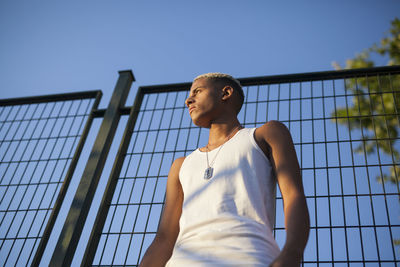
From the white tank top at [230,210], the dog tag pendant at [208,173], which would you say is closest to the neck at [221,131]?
the white tank top at [230,210]

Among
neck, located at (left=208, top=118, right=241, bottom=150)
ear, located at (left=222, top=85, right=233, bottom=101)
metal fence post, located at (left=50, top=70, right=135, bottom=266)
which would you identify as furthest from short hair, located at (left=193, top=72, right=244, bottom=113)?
metal fence post, located at (left=50, top=70, right=135, bottom=266)

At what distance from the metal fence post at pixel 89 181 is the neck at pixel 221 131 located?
1.10m

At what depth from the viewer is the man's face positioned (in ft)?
6.72

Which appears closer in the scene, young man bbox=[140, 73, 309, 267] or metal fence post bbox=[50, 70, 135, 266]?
young man bbox=[140, 73, 309, 267]

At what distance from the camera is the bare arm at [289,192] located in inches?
52.1

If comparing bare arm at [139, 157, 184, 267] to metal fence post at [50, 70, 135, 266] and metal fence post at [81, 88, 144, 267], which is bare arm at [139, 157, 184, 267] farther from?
metal fence post at [50, 70, 135, 266]

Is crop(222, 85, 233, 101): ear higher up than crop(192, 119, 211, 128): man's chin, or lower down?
higher up

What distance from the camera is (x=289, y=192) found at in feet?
5.01

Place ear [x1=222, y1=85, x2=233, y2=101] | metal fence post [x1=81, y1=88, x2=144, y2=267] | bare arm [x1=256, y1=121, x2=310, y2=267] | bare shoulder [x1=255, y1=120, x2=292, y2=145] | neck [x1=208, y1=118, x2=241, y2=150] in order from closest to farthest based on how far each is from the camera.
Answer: bare arm [x1=256, y1=121, x2=310, y2=267] < bare shoulder [x1=255, y1=120, x2=292, y2=145] < neck [x1=208, y1=118, x2=241, y2=150] < ear [x1=222, y1=85, x2=233, y2=101] < metal fence post [x1=81, y1=88, x2=144, y2=267]

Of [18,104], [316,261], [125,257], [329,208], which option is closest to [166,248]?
[125,257]

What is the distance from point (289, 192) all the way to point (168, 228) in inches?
25.2

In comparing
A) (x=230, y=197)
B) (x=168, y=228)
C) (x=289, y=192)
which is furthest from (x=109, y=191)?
(x=289, y=192)

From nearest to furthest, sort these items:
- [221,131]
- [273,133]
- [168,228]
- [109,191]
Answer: [273,133]
[168,228]
[221,131]
[109,191]

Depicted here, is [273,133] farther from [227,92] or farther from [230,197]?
[227,92]
